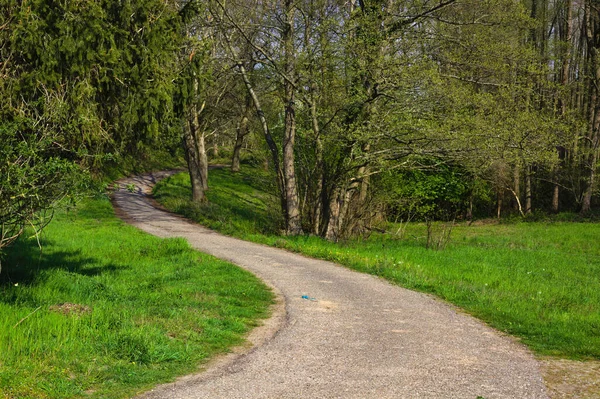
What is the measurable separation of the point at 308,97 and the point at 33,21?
10.4 m

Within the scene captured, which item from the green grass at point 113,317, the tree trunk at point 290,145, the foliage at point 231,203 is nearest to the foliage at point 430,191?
the tree trunk at point 290,145

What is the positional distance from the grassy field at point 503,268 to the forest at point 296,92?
2.45 m

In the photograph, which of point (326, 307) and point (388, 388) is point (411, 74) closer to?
point (326, 307)

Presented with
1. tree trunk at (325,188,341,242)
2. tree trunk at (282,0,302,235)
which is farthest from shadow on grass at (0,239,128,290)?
tree trunk at (325,188,341,242)

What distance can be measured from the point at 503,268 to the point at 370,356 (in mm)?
9273

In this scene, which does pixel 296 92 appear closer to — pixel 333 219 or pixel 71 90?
pixel 333 219

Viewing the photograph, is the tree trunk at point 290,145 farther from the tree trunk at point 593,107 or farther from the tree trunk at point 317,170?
the tree trunk at point 593,107

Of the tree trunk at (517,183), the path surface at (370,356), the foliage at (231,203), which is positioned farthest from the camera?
the tree trunk at (517,183)

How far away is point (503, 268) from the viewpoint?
14.6 metres

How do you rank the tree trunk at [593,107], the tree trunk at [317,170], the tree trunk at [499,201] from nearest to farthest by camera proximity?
the tree trunk at [317,170] < the tree trunk at [593,107] < the tree trunk at [499,201]

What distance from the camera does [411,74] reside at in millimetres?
15703

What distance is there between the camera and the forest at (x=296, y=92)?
8.44m

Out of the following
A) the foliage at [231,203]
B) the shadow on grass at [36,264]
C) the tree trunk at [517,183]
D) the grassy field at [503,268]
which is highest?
the tree trunk at [517,183]

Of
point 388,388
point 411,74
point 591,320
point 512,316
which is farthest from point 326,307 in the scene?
point 411,74
